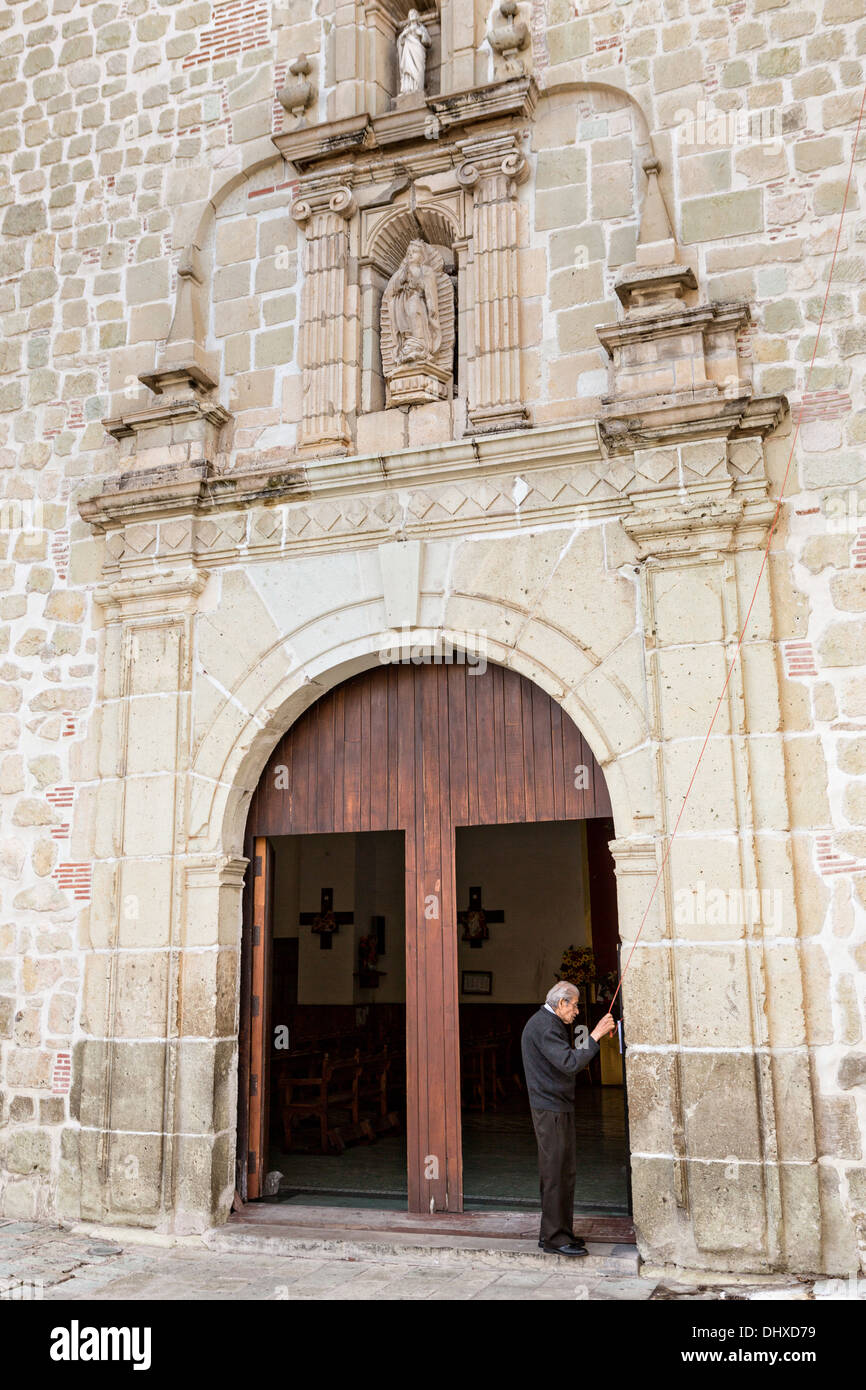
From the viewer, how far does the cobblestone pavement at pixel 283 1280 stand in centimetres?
439

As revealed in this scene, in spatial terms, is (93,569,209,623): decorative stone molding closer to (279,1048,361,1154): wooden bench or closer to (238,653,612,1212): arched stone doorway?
(238,653,612,1212): arched stone doorway

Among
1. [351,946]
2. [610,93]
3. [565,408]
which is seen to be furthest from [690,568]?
[351,946]

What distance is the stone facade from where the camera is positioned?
4.77 m

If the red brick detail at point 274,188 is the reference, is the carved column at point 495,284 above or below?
below

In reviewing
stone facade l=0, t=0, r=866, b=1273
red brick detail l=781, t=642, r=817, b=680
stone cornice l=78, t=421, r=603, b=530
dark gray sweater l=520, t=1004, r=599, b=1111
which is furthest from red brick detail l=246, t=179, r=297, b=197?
dark gray sweater l=520, t=1004, r=599, b=1111

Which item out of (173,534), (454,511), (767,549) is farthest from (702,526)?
(173,534)

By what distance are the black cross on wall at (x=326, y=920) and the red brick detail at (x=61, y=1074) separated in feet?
19.8

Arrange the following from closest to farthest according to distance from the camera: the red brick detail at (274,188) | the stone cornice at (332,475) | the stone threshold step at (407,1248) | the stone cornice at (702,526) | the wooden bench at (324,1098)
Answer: the stone threshold step at (407,1248) → the stone cornice at (702,526) → the stone cornice at (332,475) → the red brick detail at (274,188) → the wooden bench at (324,1098)

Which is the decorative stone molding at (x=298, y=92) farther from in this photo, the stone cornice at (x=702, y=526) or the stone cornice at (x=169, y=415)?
the stone cornice at (x=702, y=526)

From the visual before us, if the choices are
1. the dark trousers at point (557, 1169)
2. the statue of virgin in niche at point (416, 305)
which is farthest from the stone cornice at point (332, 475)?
the dark trousers at point (557, 1169)

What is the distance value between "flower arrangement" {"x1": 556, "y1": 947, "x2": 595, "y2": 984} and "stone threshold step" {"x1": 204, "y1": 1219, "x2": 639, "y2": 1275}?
16.4 ft

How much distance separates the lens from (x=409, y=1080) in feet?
18.2

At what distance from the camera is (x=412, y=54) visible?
6328mm

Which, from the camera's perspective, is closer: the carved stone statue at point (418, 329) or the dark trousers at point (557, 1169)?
the dark trousers at point (557, 1169)
